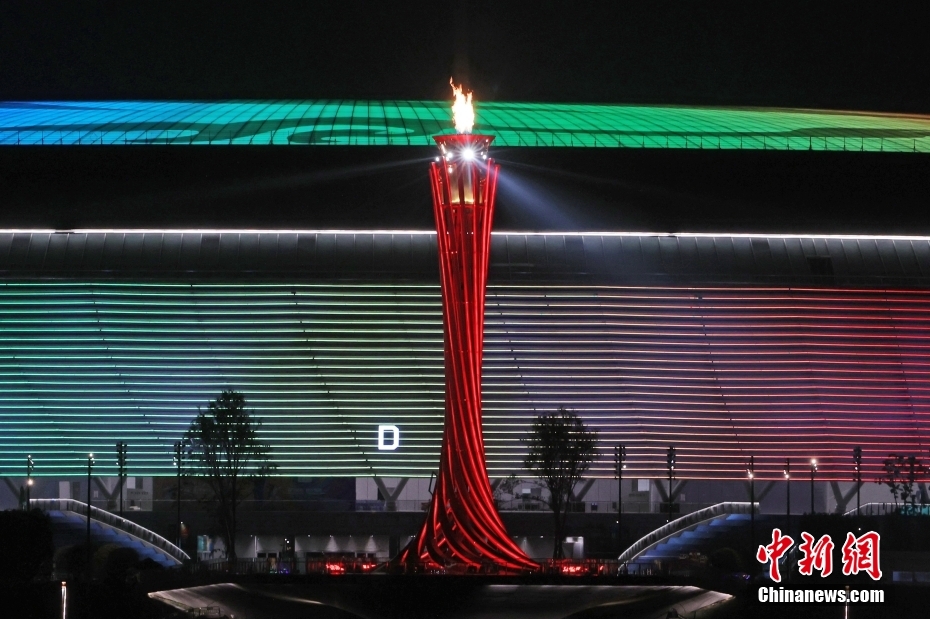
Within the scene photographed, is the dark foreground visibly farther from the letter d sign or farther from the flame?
the letter d sign

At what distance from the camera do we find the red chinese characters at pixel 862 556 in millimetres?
54250

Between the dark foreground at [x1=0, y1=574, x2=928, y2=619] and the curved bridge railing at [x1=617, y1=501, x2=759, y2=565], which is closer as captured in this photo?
the dark foreground at [x1=0, y1=574, x2=928, y2=619]

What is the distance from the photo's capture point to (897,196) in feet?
265

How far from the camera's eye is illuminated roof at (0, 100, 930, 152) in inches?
3282

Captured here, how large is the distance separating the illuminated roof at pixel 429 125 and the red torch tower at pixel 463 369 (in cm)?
2349

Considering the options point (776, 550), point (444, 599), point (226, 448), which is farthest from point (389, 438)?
point (776, 550)

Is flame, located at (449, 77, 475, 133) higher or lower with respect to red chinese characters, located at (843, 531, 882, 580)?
higher

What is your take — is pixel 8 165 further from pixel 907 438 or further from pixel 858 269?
pixel 907 438

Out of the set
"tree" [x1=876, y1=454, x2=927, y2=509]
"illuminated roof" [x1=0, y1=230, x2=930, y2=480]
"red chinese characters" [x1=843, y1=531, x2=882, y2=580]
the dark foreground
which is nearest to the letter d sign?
"illuminated roof" [x1=0, y1=230, x2=930, y2=480]

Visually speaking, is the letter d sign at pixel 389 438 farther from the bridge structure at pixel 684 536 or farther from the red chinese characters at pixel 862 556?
the red chinese characters at pixel 862 556

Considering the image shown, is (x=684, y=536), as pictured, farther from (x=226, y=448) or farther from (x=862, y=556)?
(x=862, y=556)

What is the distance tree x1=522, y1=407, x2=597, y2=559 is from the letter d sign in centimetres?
666

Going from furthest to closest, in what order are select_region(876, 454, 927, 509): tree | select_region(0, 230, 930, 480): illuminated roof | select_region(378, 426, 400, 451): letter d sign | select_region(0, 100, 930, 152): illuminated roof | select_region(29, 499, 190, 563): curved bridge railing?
select_region(378, 426, 400, 451): letter d sign < select_region(876, 454, 927, 509): tree < select_region(29, 499, 190, 563): curved bridge railing < select_region(0, 100, 930, 152): illuminated roof < select_region(0, 230, 930, 480): illuminated roof

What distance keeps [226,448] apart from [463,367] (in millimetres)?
25374
